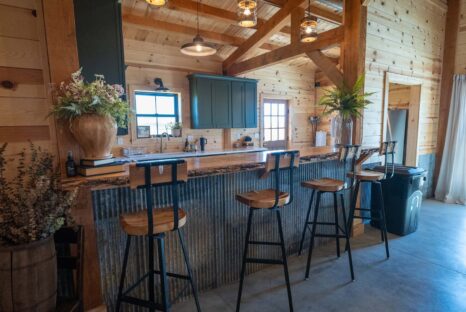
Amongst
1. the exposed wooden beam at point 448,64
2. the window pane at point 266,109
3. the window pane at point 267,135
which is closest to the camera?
the exposed wooden beam at point 448,64

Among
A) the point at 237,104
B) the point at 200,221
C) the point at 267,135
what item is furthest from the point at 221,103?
the point at 200,221

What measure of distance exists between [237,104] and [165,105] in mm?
1441

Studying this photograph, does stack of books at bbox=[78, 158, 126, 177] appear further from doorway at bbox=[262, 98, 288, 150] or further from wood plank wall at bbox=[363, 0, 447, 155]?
doorway at bbox=[262, 98, 288, 150]

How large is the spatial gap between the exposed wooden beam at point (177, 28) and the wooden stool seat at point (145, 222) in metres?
3.53

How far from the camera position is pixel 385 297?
210 centimetres

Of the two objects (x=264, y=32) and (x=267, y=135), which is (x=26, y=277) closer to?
(x=264, y=32)

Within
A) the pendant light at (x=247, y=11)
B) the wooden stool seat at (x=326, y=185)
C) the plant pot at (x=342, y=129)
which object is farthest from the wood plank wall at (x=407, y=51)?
the pendant light at (x=247, y=11)

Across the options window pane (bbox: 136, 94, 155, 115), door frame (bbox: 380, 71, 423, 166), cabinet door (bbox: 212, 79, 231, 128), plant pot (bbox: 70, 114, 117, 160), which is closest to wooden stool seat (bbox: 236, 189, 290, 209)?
plant pot (bbox: 70, 114, 117, 160)

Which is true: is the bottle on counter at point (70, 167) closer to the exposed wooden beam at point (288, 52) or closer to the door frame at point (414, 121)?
the exposed wooden beam at point (288, 52)

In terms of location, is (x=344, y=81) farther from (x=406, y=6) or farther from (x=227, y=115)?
(x=227, y=115)

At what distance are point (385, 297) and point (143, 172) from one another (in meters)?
2.13

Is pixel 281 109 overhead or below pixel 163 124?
overhead

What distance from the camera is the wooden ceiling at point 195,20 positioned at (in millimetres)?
3902

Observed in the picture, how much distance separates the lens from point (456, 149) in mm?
4531
